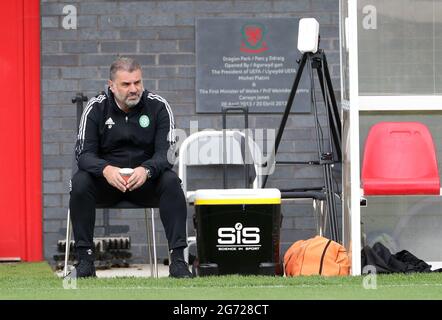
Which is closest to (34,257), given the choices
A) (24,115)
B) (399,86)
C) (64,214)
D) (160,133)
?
(64,214)

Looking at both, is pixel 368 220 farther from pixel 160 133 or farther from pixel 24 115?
pixel 24 115

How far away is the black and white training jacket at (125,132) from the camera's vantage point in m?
8.04

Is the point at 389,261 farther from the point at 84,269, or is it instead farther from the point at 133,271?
the point at 133,271

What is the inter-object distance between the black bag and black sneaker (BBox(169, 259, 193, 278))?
1.07 meters

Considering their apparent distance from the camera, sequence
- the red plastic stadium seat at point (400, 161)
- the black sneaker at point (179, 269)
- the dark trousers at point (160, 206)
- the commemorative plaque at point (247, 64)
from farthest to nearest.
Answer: the commemorative plaque at point (247, 64) → the red plastic stadium seat at point (400, 161) → the dark trousers at point (160, 206) → the black sneaker at point (179, 269)

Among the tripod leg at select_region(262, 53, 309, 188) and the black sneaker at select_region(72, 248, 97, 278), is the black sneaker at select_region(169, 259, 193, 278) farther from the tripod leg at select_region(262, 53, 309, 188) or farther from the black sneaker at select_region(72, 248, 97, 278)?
the tripod leg at select_region(262, 53, 309, 188)

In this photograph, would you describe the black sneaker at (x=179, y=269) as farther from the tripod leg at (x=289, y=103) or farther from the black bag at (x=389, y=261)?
the tripod leg at (x=289, y=103)

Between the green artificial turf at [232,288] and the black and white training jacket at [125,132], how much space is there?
2.70 ft

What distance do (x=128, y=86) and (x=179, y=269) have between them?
111cm

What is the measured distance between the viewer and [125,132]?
8.04m

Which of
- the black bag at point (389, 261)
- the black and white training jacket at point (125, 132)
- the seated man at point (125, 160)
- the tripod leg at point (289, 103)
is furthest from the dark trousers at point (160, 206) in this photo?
the tripod leg at point (289, 103)

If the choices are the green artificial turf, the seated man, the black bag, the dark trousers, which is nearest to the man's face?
the seated man

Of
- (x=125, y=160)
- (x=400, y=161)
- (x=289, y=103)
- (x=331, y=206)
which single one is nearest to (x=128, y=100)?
(x=125, y=160)

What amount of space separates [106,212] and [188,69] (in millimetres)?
1200
